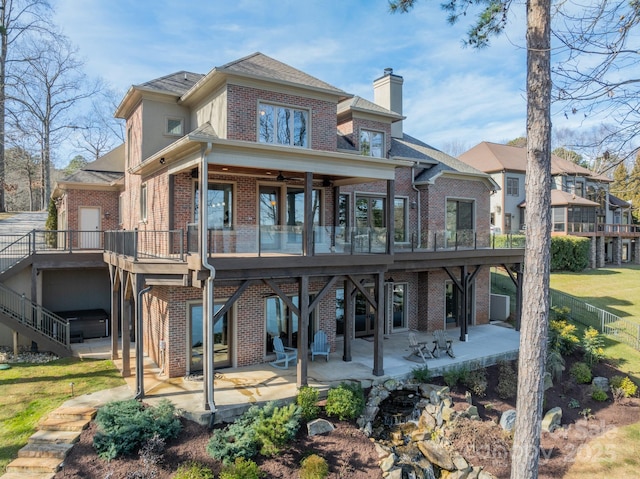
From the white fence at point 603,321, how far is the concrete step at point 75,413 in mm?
18690

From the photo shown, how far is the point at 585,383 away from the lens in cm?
1289

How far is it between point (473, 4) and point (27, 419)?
40.8ft

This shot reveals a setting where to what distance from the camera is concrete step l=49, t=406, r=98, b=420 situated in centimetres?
855

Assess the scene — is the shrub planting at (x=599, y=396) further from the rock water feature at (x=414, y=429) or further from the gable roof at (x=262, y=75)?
the gable roof at (x=262, y=75)

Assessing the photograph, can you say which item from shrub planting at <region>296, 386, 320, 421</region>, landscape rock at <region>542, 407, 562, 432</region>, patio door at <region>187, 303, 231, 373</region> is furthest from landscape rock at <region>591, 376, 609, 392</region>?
patio door at <region>187, 303, 231, 373</region>

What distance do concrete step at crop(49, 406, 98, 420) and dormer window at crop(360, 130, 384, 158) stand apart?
11365 millimetres

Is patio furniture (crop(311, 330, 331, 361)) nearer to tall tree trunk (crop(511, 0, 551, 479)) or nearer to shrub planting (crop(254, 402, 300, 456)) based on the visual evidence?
shrub planting (crop(254, 402, 300, 456))

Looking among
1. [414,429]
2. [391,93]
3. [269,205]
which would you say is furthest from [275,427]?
[391,93]

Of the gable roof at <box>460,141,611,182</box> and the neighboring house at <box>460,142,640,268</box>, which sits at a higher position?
the gable roof at <box>460,141,611,182</box>

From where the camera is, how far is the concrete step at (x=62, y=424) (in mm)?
8164

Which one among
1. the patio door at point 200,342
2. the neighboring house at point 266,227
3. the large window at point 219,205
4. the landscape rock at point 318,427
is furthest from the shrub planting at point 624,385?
the large window at point 219,205

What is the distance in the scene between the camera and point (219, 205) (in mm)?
11680

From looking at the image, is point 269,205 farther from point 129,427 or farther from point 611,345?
point 611,345

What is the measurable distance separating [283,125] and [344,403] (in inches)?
304
